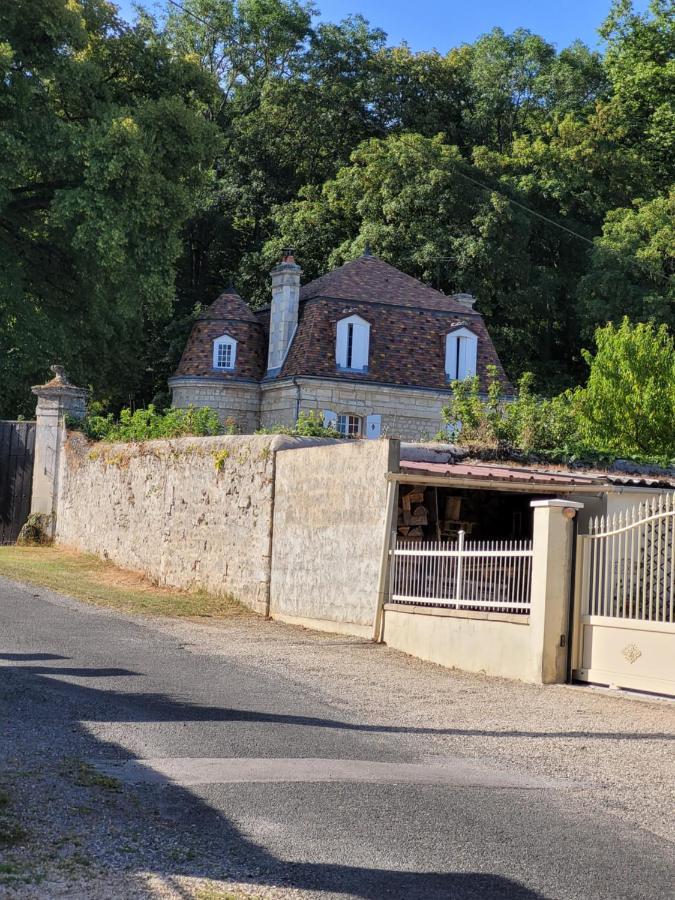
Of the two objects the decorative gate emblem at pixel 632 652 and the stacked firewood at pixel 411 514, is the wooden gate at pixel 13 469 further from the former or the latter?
the decorative gate emblem at pixel 632 652

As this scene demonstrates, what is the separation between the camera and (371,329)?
1543 inches

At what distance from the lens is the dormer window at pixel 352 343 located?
126 feet

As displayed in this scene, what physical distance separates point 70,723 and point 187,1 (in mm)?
52041

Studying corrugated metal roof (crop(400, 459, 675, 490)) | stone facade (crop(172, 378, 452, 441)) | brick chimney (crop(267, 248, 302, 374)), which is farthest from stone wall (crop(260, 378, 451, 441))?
corrugated metal roof (crop(400, 459, 675, 490))

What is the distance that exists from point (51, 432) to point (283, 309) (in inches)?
604

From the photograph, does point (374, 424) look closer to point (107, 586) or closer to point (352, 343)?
point (352, 343)

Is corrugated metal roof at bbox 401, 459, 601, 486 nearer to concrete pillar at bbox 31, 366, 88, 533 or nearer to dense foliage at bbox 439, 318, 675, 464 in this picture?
dense foliage at bbox 439, 318, 675, 464

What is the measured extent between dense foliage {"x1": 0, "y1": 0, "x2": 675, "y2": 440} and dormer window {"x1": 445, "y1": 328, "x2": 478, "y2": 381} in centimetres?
506

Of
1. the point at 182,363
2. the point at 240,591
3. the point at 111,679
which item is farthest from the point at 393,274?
the point at 111,679

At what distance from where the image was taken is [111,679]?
9977 millimetres

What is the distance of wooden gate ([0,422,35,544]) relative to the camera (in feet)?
85.6

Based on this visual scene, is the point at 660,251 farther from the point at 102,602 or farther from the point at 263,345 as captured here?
the point at 102,602

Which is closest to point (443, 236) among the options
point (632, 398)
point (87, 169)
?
point (632, 398)

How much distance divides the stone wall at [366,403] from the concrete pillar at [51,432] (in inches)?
507
